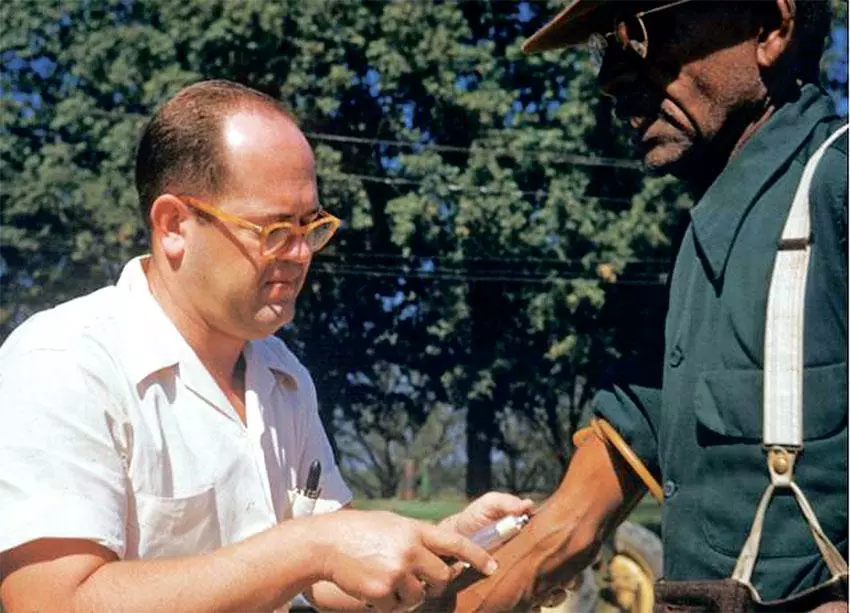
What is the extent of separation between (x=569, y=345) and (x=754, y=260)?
20073mm

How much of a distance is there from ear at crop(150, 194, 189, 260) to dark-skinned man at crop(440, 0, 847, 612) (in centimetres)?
73

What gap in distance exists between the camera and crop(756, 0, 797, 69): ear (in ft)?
7.63

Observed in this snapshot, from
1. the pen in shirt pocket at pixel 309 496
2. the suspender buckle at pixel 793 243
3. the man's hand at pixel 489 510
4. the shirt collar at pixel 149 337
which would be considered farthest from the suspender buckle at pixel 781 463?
the shirt collar at pixel 149 337

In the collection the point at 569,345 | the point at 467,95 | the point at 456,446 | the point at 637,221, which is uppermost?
the point at 467,95

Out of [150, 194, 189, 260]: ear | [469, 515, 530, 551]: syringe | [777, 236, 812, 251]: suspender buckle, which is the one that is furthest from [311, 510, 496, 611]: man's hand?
[777, 236, 812, 251]: suspender buckle

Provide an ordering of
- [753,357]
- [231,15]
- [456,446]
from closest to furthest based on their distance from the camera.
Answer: [753,357] < [231,15] < [456,446]

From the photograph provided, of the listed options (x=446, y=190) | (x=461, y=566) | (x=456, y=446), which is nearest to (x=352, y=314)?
(x=446, y=190)

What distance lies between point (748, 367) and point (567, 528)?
0.76 metres

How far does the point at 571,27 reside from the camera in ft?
8.63

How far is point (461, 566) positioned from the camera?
250 centimetres

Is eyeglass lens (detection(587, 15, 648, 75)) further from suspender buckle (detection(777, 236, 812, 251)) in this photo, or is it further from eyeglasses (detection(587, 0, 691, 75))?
suspender buckle (detection(777, 236, 812, 251))

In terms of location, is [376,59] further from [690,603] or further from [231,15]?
[690,603]

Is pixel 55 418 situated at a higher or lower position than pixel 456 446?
higher

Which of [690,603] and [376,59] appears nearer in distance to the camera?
[690,603]
